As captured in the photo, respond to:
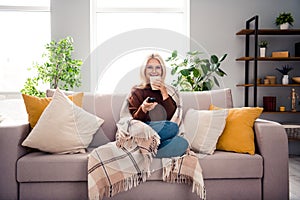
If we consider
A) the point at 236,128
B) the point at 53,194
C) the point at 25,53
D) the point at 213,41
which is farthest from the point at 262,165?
the point at 25,53

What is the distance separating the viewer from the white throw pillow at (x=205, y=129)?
226 cm

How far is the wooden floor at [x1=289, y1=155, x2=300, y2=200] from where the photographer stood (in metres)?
2.56

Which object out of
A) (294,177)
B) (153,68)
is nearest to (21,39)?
(153,68)

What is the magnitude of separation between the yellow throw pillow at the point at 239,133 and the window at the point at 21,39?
10.0ft

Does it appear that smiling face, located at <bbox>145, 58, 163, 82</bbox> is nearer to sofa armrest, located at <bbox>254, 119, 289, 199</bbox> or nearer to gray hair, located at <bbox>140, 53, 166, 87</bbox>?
gray hair, located at <bbox>140, 53, 166, 87</bbox>

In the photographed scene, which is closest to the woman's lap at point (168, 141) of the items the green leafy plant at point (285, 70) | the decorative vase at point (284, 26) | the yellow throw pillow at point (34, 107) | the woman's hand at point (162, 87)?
the woman's hand at point (162, 87)

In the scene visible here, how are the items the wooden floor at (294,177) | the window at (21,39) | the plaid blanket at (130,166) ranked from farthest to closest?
the window at (21,39), the wooden floor at (294,177), the plaid blanket at (130,166)

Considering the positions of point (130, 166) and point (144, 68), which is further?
point (144, 68)

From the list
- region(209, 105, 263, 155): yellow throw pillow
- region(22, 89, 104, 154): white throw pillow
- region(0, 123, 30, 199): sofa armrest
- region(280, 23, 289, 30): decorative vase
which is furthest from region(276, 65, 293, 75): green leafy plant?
region(0, 123, 30, 199): sofa armrest

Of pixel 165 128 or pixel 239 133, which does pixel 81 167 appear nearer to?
pixel 165 128

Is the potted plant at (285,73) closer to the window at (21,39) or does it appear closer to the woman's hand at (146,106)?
the woman's hand at (146,106)

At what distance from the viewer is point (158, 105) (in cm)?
232

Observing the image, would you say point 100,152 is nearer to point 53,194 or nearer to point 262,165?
point 53,194

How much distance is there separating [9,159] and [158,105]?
1.00 m
